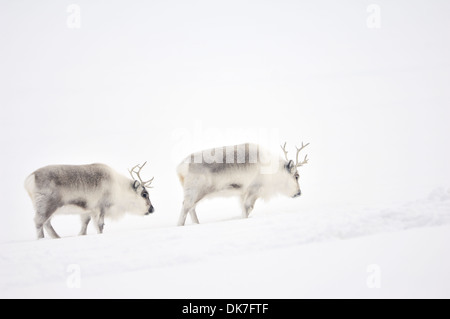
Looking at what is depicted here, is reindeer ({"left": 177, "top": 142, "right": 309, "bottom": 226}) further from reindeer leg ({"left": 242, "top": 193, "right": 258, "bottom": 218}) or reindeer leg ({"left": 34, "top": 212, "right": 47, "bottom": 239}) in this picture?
reindeer leg ({"left": 34, "top": 212, "right": 47, "bottom": 239})

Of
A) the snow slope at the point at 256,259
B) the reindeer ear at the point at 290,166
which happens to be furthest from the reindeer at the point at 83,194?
the reindeer ear at the point at 290,166

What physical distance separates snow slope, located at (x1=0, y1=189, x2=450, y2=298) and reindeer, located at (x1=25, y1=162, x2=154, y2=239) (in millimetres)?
2367

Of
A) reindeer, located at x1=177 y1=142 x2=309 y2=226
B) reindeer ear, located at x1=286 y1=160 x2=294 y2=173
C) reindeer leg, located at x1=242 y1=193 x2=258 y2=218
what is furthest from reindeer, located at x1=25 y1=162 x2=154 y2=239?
reindeer ear, located at x1=286 y1=160 x2=294 y2=173

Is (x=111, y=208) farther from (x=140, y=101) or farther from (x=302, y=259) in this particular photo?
(x=140, y=101)

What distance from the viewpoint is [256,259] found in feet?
23.5

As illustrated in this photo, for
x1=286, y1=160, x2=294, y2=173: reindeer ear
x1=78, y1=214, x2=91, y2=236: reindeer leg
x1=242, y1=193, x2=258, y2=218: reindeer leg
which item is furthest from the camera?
x1=286, y1=160, x2=294, y2=173: reindeer ear

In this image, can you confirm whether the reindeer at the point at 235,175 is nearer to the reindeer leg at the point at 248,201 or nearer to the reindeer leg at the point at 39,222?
the reindeer leg at the point at 248,201

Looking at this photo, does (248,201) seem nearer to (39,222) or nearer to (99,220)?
(99,220)

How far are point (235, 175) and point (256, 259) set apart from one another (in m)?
5.18

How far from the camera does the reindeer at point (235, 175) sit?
11.8 meters

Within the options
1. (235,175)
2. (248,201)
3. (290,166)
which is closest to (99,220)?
(235,175)

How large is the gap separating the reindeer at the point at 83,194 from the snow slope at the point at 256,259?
2367 mm

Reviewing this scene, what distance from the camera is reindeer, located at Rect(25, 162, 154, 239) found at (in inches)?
416

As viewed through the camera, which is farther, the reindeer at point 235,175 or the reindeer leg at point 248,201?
the reindeer leg at point 248,201
